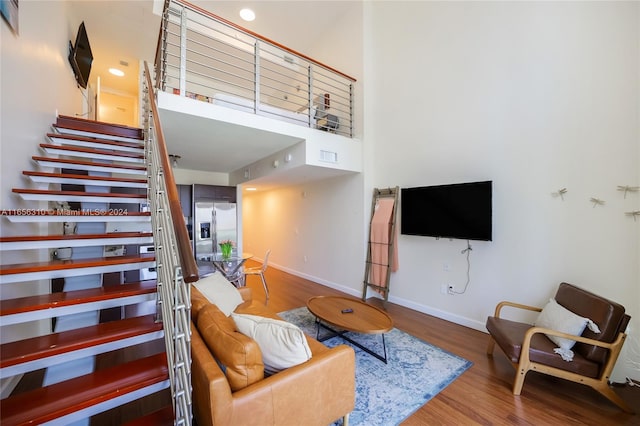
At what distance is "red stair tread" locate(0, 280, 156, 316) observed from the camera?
153 centimetres

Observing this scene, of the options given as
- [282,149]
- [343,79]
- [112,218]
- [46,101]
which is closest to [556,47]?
[343,79]

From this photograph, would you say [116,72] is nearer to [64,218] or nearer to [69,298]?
[64,218]

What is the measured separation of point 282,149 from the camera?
4293mm

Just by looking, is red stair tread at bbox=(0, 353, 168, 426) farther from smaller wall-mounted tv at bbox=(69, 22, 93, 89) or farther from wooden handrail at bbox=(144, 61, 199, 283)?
smaller wall-mounted tv at bbox=(69, 22, 93, 89)

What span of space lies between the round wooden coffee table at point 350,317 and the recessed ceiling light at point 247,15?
5461 millimetres

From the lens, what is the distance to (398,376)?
2373mm

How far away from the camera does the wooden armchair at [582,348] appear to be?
1.96 meters

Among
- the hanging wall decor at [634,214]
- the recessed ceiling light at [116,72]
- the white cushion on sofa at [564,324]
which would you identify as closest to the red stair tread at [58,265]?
the white cushion on sofa at [564,324]

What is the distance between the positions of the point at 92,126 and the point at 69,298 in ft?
8.78

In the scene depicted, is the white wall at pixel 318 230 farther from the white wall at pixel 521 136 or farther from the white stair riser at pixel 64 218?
the white stair riser at pixel 64 218

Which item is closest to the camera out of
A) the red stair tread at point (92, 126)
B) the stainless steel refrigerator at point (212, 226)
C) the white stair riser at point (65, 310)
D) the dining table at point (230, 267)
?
the white stair riser at point (65, 310)

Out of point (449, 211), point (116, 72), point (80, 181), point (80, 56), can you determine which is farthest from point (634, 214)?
point (116, 72)

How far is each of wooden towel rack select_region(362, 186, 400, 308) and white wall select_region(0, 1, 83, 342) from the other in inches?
160

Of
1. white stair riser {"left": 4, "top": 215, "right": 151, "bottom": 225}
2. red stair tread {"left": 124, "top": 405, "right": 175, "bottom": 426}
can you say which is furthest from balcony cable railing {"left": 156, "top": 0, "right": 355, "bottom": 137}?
red stair tread {"left": 124, "top": 405, "right": 175, "bottom": 426}
